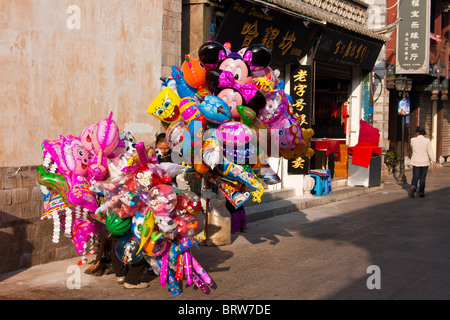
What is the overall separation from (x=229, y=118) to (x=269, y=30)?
229 inches

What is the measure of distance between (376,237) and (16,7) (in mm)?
6186

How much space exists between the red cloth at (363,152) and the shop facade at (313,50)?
1.90 feet

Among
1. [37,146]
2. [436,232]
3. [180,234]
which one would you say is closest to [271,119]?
[180,234]

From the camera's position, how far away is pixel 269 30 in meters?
11.6

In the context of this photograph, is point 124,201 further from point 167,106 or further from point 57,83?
point 57,83

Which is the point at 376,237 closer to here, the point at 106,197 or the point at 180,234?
the point at 180,234

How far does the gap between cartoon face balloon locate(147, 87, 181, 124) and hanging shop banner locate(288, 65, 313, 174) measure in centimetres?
663

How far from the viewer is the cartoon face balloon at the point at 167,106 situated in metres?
6.86

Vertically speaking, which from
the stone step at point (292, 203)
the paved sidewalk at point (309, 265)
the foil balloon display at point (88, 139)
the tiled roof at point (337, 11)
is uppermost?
the tiled roof at point (337, 11)

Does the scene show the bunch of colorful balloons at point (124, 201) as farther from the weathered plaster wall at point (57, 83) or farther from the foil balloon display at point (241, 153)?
the weathered plaster wall at point (57, 83)

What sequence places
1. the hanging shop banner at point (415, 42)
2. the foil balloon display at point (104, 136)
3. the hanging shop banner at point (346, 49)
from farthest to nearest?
the hanging shop banner at point (415, 42) → the hanging shop banner at point (346, 49) → the foil balloon display at point (104, 136)

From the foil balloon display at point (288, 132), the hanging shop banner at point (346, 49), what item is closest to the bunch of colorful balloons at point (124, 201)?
the foil balloon display at point (288, 132)

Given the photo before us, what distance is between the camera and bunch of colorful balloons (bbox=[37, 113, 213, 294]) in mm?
5367

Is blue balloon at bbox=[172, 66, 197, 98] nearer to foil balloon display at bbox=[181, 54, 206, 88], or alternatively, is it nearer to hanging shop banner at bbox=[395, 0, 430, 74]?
foil balloon display at bbox=[181, 54, 206, 88]
